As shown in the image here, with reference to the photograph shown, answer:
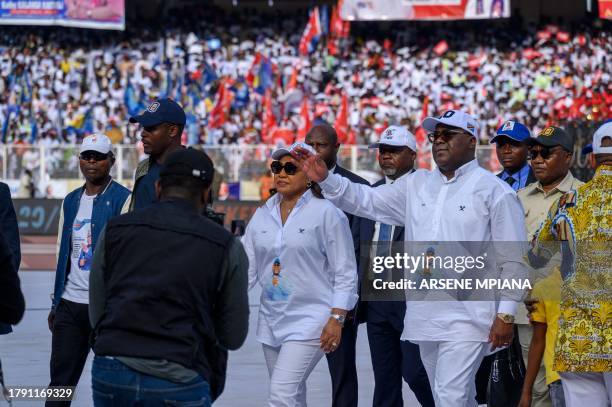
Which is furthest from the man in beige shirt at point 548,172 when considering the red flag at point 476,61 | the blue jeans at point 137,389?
the red flag at point 476,61

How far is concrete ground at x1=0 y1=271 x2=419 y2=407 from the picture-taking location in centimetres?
924

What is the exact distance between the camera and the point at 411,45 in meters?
36.7

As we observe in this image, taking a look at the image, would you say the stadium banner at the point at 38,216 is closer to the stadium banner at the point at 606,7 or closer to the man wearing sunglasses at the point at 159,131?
the stadium banner at the point at 606,7

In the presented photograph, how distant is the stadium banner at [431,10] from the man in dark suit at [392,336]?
26.8 m

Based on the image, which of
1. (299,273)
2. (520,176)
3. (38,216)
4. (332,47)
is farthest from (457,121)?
(332,47)

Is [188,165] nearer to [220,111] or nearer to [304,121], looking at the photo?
[304,121]

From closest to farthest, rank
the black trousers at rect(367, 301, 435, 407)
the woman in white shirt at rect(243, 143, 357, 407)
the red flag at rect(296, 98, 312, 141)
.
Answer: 1. the woman in white shirt at rect(243, 143, 357, 407)
2. the black trousers at rect(367, 301, 435, 407)
3. the red flag at rect(296, 98, 312, 141)

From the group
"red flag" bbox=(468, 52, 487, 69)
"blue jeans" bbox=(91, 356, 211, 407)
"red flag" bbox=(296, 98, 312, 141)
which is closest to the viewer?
"blue jeans" bbox=(91, 356, 211, 407)

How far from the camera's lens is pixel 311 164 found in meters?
6.71

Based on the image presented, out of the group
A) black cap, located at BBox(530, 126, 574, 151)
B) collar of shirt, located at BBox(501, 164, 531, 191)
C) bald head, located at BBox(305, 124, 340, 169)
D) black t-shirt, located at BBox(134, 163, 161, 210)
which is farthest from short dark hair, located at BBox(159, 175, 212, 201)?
collar of shirt, located at BBox(501, 164, 531, 191)

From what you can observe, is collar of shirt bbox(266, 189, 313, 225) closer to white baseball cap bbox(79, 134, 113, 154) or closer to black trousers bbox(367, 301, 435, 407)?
white baseball cap bbox(79, 134, 113, 154)

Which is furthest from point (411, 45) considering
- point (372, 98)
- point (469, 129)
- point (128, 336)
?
point (128, 336)

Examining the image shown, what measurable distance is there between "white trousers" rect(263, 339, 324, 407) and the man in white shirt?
519mm

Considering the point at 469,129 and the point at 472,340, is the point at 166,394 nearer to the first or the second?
the point at 472,340
